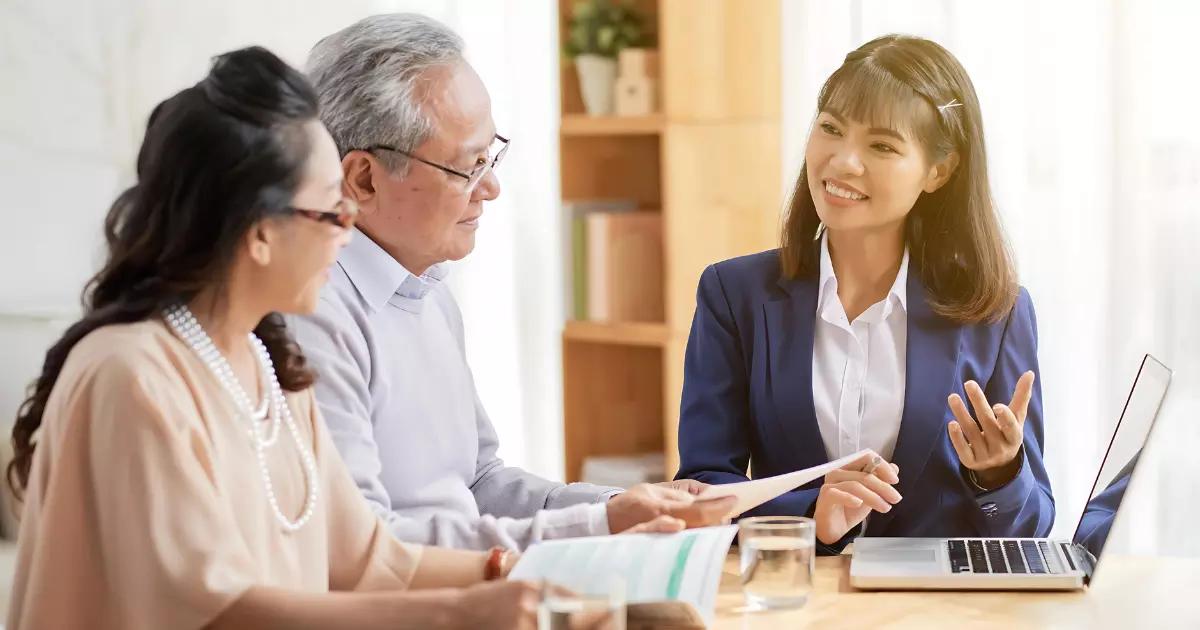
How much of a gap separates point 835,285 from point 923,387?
233mm

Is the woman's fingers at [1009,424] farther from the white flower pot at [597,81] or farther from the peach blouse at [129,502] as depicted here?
the white flower pot at [597,81]

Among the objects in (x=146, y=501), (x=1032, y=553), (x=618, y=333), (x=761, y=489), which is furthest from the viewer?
(x=618, y=333)

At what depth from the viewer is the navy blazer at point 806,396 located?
199 cm

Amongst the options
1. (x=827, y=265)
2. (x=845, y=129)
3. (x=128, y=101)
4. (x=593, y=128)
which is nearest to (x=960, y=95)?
(x=845, y=129)

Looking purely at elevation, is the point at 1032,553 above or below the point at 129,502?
below

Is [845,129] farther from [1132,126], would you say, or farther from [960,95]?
[1132,126]

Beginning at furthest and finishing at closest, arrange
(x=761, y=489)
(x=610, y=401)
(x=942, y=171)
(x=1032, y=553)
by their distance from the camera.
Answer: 1. (x=610, y=401)
2. (x=942, y=171)
3. (x=1032, y=553)
4. (x=761, y=489)

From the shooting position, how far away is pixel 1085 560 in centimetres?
162

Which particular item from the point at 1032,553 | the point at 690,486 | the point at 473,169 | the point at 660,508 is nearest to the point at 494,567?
the point at 660,508

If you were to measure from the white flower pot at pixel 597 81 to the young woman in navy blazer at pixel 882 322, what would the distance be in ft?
3.58

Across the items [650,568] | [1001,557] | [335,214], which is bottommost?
[1001,557]

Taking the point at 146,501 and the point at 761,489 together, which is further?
the point at 761,489

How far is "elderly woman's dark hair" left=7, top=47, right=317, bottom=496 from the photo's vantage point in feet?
3.81

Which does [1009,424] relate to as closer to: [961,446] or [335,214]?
[961,446]
